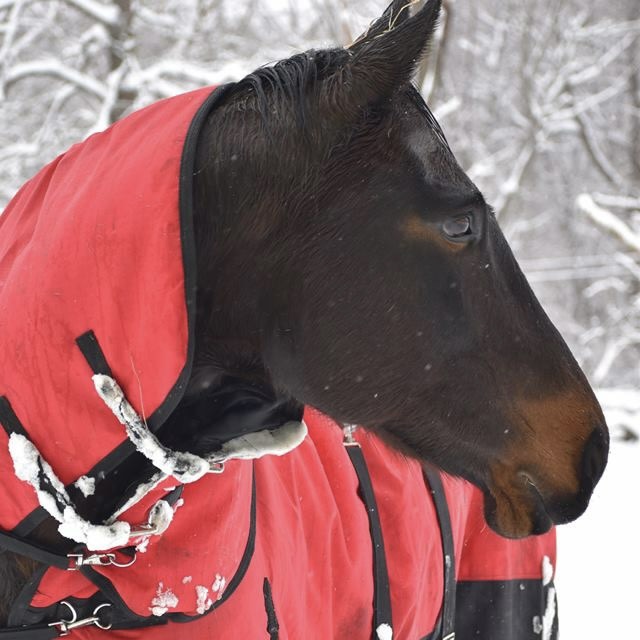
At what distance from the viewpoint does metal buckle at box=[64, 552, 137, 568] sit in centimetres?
138

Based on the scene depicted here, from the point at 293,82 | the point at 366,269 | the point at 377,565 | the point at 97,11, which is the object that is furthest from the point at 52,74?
the point at 366,269

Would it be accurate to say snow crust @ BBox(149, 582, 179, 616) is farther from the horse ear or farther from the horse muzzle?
the horse ear

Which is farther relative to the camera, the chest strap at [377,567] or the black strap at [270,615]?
the chest strap at [377,567]

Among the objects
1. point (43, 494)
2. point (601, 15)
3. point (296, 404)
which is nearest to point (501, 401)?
point (296, 404)

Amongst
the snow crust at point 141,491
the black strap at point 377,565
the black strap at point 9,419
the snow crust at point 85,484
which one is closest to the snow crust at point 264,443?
the snow crust at point 141,491

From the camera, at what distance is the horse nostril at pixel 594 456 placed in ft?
5.27

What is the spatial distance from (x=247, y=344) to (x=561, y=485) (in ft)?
2.17

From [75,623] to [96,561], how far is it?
0.35 ft

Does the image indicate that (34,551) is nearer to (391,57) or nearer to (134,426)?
(134,426)

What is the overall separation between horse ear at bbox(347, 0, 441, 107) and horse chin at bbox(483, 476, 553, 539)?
79 cm

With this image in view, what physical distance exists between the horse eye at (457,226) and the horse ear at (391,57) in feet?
0.79

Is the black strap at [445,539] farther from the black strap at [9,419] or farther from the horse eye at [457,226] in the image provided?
the black strap at [9,419]

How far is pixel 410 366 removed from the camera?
1.54 m

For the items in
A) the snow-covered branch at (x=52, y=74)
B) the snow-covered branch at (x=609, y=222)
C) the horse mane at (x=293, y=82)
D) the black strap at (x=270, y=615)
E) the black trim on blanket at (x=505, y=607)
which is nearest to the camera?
the horse mane at (x=293, y=82)
